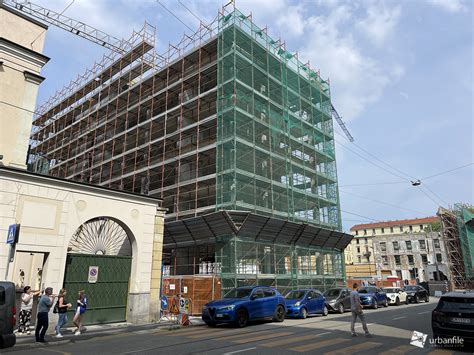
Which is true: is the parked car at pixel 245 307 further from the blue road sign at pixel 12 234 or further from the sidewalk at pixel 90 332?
the blue road sign at pixel 12 234

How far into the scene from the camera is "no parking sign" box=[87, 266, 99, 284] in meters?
14.9

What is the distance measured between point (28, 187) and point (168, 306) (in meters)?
9.28

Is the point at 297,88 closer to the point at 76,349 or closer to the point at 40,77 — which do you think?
the point at 40,77

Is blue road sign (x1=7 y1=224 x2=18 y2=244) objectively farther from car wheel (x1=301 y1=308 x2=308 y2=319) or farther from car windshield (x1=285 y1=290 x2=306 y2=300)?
car windshield (x1=285 y1=290 x2=306 y2=300)

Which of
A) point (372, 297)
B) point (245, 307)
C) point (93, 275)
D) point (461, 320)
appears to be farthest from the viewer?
point (372, 297)

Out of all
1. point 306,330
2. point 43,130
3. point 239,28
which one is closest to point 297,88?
point 239,28

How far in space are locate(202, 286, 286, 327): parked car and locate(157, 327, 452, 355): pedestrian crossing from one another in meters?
1.08

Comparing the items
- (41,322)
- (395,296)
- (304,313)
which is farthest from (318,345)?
(395,296)

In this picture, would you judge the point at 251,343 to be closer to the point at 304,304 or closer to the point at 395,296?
the point at 304,304

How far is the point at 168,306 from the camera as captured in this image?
Answer: 1848cm

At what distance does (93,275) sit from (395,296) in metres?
23.3

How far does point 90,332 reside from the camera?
43.0ft

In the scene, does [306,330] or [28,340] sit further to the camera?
[306,330]

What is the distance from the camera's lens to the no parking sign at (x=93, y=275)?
14930mm
